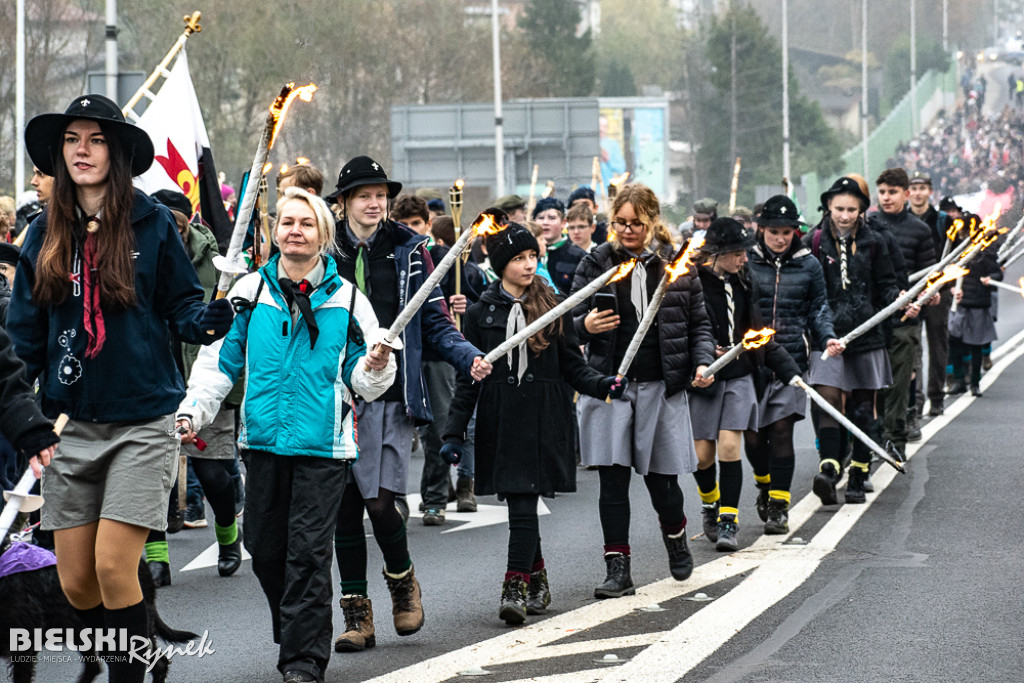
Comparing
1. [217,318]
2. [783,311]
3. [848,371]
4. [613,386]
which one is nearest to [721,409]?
[783,311]

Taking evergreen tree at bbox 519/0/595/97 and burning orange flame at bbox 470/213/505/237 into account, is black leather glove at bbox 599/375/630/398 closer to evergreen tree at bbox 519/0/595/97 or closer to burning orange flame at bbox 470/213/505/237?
burning orange flame at bbox 470/213/505/237

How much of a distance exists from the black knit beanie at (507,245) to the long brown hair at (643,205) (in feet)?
2.27

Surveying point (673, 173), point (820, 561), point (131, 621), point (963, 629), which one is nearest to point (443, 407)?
point (820, 561)

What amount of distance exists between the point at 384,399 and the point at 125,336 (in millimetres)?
1565

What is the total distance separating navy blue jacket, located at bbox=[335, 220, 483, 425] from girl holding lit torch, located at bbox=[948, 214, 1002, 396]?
10767mm

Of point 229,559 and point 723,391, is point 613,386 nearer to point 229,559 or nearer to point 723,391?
point 723,391

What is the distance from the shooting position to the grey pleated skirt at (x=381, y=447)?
6.70 metres

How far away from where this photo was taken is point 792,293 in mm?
10070

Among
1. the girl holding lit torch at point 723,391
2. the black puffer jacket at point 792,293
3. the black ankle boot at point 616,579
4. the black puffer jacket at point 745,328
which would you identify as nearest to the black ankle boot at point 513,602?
the black ankle boot at point 616,579

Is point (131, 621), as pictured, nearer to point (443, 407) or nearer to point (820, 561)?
point (820, 561)

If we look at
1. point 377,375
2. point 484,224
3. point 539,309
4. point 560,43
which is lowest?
point 377,375

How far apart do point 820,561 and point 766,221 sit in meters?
2.38

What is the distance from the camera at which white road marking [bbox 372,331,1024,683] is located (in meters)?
6.21

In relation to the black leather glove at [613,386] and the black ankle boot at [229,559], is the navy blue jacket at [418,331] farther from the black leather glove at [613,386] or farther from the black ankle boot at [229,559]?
the black ankle boot at [229,559]
